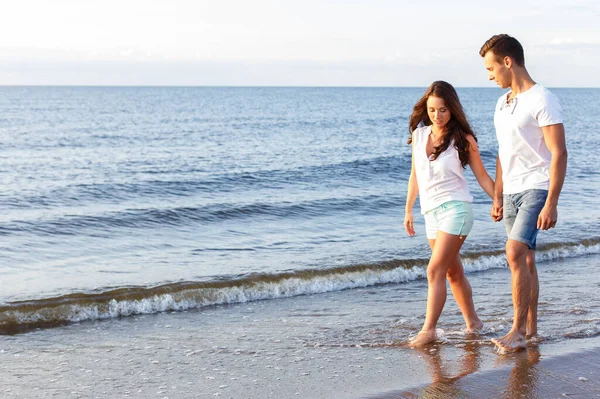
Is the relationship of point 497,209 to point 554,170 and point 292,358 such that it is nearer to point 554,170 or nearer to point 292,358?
point 554,170

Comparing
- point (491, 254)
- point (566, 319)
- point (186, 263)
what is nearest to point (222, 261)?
point (186, 263)

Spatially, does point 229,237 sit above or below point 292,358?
Result: below

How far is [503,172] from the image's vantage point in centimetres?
512

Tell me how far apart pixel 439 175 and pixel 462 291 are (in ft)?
3.46

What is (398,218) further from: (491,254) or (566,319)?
(566,319)

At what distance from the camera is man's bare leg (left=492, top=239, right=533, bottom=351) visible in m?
5.03

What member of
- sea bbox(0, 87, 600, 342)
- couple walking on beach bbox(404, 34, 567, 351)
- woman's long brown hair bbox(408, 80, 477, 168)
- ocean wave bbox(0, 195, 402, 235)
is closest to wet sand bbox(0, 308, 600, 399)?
couple walking on beach bbox(404, 34, 567, 351)

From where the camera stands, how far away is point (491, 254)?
10047mm

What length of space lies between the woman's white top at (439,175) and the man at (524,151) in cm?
31

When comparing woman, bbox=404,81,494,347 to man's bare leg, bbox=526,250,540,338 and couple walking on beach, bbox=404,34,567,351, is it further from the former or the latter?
man's bare leg, bbox=526,250,540,338

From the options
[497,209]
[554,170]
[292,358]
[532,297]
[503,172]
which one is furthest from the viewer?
[292,358]

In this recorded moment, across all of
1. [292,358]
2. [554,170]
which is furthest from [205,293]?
[554,170]

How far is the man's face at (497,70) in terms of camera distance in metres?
4.94

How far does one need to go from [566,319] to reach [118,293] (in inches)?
178
